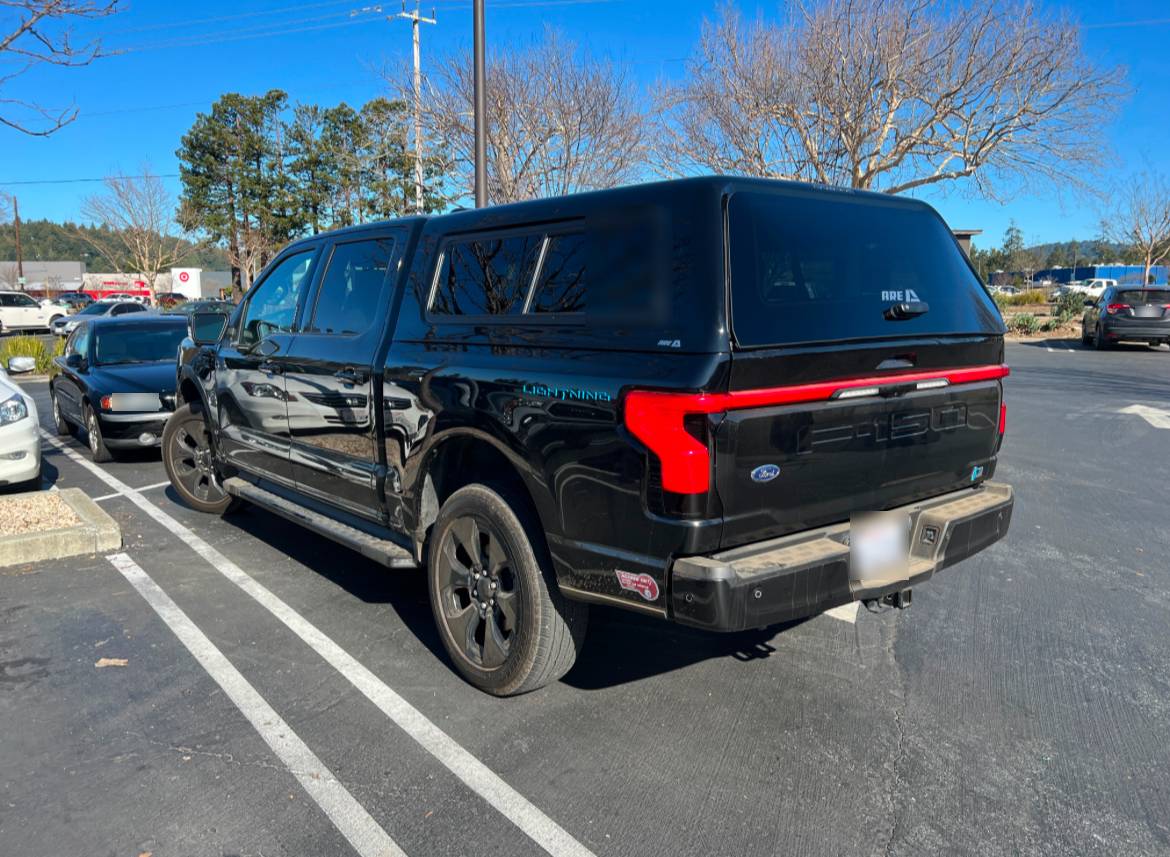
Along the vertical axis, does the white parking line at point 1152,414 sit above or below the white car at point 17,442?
below

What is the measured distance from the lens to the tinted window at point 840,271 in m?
3.00

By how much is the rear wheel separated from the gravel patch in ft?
7.51

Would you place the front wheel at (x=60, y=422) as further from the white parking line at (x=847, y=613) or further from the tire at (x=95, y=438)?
the white parking line at (x=847, y=613)

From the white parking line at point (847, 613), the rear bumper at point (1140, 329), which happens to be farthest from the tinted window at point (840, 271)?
the rear bumper at point (1140, 329)

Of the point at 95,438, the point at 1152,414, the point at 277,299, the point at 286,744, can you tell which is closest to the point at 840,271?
the point at 286,744

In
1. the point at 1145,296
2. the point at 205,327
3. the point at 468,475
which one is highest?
the point at 1145,296

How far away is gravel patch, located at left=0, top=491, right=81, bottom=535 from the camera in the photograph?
5633mm

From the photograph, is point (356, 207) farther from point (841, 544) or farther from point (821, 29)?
point (841, 544)

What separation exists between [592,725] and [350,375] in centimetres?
215

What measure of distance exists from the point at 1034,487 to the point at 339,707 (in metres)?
6.16

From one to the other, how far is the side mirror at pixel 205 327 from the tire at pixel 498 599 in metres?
3.37

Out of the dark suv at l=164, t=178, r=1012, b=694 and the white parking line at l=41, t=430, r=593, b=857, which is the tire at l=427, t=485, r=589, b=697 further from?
the white parking line at l=41, t=430, r=593, b=857

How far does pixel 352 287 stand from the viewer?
462cm

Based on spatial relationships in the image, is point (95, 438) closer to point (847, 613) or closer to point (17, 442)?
point (17, 442)
